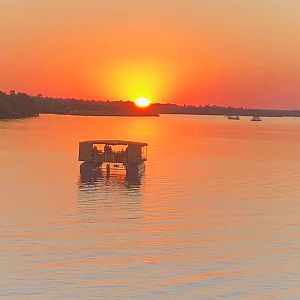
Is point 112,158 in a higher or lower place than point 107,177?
higher

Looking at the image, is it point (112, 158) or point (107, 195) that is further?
point (112, 158)

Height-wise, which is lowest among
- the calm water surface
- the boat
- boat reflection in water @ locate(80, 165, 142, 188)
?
boat reflection in water @ locate(80, 165, 142, 188)

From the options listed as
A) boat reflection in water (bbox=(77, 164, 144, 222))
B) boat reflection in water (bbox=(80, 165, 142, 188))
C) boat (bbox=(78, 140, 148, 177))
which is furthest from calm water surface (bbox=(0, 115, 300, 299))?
boat (bbox=(78, 140, 148, 177))

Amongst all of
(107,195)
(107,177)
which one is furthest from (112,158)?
(107,195)

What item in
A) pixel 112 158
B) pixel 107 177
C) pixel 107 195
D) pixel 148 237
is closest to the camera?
pixel 148 237

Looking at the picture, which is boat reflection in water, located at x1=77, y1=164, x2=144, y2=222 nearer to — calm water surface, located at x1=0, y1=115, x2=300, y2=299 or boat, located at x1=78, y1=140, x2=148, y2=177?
calm water surface, located at x1=0, y1=115, x2=300, y2=299

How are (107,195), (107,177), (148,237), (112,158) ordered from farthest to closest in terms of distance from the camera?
(112,158) → (107,177) → (107,195) → (148,237)

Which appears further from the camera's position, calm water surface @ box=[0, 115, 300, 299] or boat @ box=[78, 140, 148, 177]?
boat @ box=[78, 140, 148, 177]

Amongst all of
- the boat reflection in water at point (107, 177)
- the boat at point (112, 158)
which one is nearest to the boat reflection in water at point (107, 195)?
the boat reflection in water at point (107, 177)

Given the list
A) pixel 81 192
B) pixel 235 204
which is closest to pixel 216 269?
pixel 235 204

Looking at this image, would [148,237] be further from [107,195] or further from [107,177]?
[107,177]

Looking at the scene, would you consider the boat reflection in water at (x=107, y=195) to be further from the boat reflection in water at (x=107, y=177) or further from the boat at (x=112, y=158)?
the boat at (x=112, y=158)

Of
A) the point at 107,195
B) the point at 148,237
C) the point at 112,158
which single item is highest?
the point at 112,158

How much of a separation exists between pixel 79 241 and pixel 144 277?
6.27m
